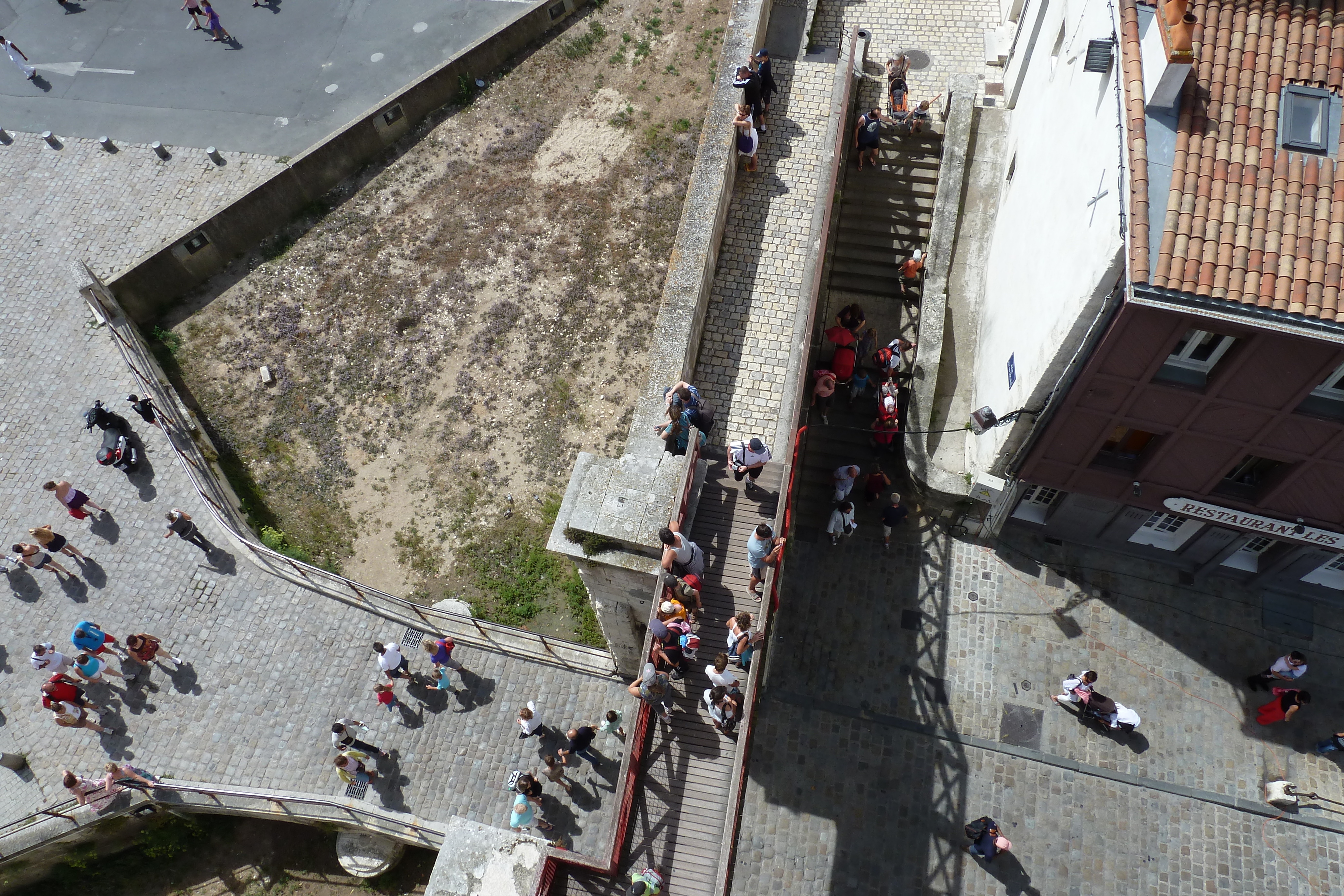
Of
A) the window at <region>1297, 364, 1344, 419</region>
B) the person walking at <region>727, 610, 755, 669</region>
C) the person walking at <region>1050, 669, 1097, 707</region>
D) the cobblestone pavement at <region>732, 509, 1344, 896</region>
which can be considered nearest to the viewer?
the window at <region>1297, 364, 1344, 419</region>

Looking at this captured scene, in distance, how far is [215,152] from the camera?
86.0 feet

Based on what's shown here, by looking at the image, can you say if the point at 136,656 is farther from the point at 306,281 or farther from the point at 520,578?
the point at 306,281

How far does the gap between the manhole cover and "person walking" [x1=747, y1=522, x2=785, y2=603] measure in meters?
6.53

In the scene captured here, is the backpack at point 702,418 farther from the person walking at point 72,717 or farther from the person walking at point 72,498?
the person walking at point 72,498

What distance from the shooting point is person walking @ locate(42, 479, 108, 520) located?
19.0m

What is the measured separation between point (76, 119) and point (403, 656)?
905 inches

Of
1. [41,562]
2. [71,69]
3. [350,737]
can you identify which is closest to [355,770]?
[350,737]

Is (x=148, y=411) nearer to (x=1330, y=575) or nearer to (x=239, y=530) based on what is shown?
(x=239, y=530)

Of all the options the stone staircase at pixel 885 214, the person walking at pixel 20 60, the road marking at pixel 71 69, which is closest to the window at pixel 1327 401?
the stone staircase at pixel 885 214

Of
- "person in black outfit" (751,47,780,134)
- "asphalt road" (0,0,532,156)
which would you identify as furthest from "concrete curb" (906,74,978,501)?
"asphalt road" (0,0,532,156)

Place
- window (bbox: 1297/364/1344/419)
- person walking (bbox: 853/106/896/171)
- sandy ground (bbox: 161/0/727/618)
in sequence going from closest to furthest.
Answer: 1. window (bbox: 1297/364/1344/419)
2. person walking (bbox: 853/106/896/171)
3. sandy ground (bbox: 161/0/727/618)

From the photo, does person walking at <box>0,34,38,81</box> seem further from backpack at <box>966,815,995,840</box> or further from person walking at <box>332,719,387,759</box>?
backpack at <box>966,815,995,840</box>

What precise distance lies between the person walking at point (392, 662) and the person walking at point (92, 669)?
5706 millimetres

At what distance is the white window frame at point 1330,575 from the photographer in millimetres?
16078
